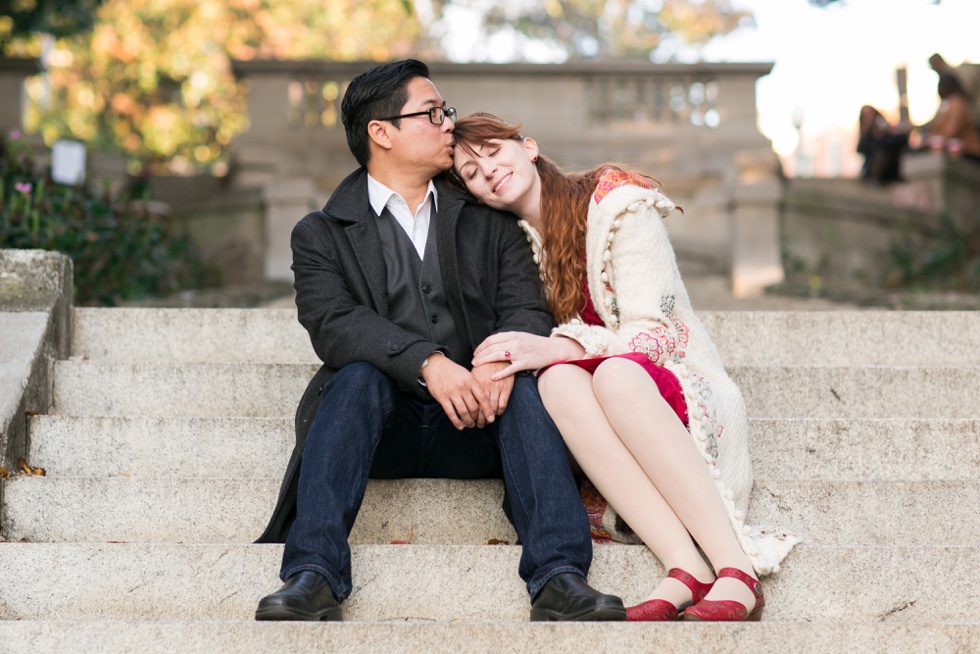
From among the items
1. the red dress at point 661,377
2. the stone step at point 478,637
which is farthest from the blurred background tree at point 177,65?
the stone step at point 478,637

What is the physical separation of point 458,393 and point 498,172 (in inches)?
29.7

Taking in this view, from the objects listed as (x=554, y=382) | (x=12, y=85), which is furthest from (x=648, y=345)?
(x=12, y=85)

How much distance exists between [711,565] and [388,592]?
32.7 inches

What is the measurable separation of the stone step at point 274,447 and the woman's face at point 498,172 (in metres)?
0.97

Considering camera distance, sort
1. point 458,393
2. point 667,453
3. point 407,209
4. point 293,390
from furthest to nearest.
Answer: point 293,390
point 407,209
point 458,393
point 667,453

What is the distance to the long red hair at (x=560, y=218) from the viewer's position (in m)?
3.23

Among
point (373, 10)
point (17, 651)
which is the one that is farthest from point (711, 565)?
point (373, 10)

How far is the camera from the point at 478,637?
2.39 metres

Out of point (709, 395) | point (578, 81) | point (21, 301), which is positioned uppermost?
point (578, 81)

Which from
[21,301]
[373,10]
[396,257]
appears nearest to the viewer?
[396,257]

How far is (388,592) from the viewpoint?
2730mm

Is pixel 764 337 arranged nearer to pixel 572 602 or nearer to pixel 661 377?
pixel 661 377

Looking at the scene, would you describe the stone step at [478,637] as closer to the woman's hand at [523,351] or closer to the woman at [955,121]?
the woman's hand at [523,351]

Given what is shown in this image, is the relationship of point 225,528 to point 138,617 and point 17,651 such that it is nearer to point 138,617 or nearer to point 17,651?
point 138,617
